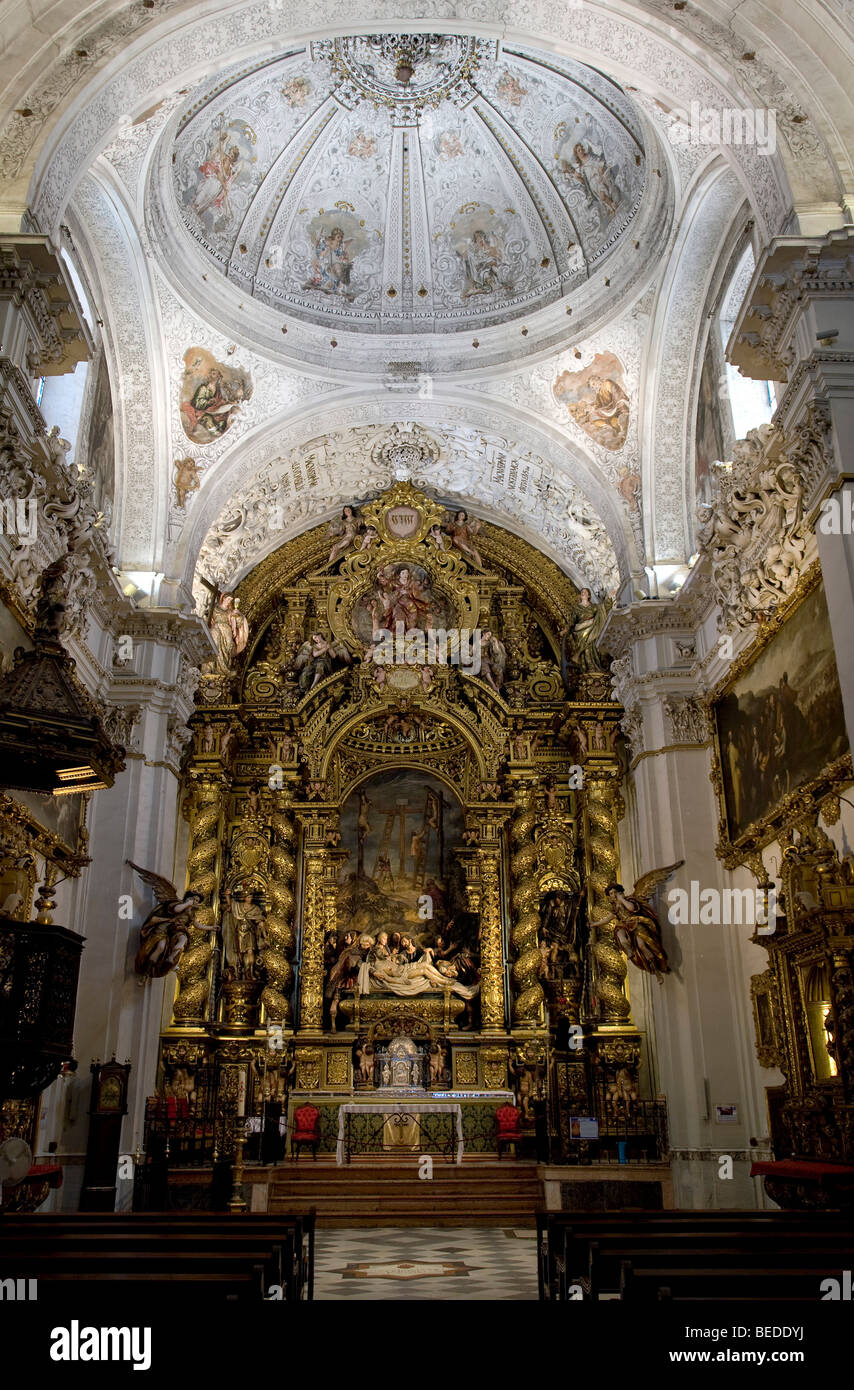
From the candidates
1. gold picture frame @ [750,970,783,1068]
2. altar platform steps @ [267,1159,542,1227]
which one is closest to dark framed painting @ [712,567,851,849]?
gold picture frame @ [750,970,783,1068]

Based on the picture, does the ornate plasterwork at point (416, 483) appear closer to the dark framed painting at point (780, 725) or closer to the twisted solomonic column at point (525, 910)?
the twisted solomonic column at point (525, 910)

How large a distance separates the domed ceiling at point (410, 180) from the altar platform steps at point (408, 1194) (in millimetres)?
12175

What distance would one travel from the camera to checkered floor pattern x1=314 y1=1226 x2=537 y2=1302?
7.51 m

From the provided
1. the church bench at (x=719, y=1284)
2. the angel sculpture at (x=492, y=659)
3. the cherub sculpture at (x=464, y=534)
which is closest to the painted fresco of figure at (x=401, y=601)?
the cherub sculpture at (x=464, y=534)

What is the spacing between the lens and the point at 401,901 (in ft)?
59.6

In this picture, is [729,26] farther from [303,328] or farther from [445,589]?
[445,589]

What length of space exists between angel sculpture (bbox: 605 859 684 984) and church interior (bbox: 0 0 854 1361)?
54mm

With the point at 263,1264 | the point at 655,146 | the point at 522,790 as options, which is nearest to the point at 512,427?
the point at 655,146

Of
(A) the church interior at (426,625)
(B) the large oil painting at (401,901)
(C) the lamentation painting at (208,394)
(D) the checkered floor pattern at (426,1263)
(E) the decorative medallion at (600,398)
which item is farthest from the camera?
(B) the large oil painting at (401,901)

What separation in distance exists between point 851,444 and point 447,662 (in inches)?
426

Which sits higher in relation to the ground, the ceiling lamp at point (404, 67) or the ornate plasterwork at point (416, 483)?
the ceiling lamp at point (404, 67)

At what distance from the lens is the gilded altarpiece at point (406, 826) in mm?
16641

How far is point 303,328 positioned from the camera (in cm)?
1647

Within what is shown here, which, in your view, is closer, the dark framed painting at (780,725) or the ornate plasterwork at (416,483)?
the dark framed painting at (780,725)
